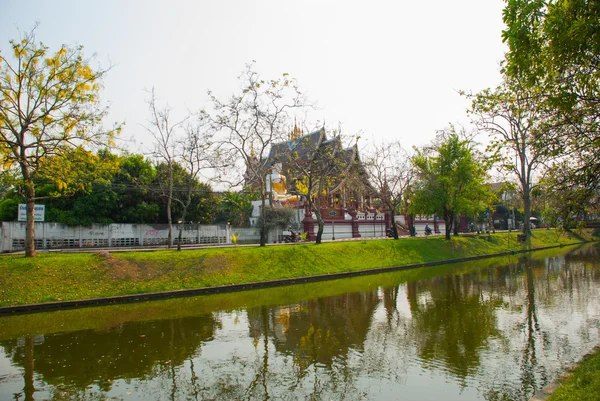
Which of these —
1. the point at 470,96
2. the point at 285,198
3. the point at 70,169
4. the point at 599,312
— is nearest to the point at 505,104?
the point at 470,96

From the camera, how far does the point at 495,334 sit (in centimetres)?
1190

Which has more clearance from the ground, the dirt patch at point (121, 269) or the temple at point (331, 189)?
the temple at point (331, 189)

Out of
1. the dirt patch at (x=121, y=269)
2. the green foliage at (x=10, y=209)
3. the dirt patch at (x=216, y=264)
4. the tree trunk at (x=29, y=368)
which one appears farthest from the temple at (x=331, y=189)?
the tree trunk at (x=29, y=368)

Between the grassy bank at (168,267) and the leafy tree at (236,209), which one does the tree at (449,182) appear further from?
the leafy tree at (236,209)

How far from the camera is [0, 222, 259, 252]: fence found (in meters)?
29.4

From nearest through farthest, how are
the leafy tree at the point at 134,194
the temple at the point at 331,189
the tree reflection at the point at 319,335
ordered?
the tree reflection at the point at 319,335 → the temple at the point at 331,189 → the leafy tree at the point at 134,194

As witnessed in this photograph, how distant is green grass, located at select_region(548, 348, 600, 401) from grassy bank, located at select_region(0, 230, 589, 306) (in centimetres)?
720

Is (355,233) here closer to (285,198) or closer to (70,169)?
(285,198)

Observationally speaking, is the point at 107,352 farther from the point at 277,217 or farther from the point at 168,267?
the point at 277,217

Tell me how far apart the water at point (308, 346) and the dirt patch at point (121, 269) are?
2813 millimetres

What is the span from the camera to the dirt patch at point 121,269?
20.3m

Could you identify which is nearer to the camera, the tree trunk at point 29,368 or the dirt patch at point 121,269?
the tree trunk at point 29,368

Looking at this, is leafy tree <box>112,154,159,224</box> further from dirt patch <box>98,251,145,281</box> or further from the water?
the water

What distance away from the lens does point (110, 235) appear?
34875mm
